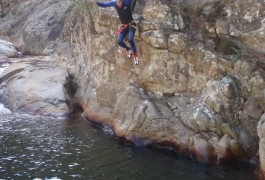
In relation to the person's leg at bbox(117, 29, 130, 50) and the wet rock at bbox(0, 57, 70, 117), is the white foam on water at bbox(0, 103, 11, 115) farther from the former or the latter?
the person's leg at bbox(117, 29, 130, 50)

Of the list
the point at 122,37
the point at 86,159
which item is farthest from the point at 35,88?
the point at 86,159

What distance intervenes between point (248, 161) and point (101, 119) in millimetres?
7740

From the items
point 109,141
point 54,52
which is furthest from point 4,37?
point 109,141

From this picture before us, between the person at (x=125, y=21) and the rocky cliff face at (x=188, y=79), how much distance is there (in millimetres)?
491

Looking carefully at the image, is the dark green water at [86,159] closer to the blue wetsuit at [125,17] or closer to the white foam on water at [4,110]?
the white foam on water at [4,110]

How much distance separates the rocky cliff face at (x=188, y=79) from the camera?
15.9m

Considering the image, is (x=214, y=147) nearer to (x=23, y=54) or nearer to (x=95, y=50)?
(x=95, y=50)

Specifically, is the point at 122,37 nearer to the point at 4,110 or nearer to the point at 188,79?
the point at 188,79

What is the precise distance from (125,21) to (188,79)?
385cm

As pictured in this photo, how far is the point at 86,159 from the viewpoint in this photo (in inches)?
627

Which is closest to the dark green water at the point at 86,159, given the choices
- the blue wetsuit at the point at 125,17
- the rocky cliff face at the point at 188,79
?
the rocky cliff face at the point at 188,79

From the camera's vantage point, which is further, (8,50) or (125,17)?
(8,50)

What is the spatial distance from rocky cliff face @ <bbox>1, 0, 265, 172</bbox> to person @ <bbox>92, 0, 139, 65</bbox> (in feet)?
1.61

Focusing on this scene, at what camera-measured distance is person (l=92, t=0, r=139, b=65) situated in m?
17.8
